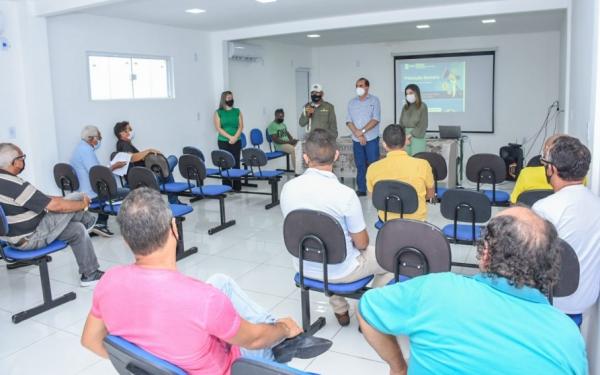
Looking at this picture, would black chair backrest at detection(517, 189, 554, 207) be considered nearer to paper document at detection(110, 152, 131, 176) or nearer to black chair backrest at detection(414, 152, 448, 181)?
black chair backrest at detection(414, 152, 448, 181)

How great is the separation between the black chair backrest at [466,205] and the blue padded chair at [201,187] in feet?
8.89

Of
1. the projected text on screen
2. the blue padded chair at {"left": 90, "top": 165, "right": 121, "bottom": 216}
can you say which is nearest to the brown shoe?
the blue padded chair at {"left": 90, "top": 165, "right": 121, "bottom": 216}

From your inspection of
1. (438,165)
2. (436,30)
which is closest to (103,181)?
(438,165)

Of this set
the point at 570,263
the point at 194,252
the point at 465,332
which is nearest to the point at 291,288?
the point at 194,252

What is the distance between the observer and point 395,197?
3.55 m

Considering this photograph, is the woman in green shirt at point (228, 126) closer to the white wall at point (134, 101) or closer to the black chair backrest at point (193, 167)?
the white wall at point (134, 101)

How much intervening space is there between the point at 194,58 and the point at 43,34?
2.61m

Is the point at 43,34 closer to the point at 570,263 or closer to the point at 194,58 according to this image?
the point at 194,58

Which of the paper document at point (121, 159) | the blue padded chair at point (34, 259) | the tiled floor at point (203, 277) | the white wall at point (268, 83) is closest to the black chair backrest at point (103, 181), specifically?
the tiled floor at point (203, 277)

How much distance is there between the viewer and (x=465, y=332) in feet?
4.00

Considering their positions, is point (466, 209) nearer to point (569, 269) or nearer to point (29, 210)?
point (569, 269)

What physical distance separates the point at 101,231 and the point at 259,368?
15.0ft

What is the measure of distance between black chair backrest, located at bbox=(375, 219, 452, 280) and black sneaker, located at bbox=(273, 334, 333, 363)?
2.03 ft

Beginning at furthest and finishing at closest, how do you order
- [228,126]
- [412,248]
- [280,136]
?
[280,136] → [228,126] → [412,248]
